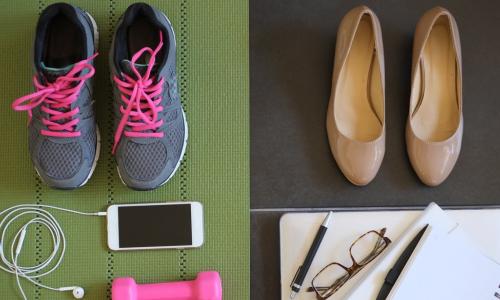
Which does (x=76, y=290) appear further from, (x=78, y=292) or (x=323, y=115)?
(x=323, y=115)

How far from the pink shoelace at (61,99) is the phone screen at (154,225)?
6.1 inches

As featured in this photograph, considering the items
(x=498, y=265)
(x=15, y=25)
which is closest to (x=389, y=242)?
(x=498, y=265)

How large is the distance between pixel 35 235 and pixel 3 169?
12cm

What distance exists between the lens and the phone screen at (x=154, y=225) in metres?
0.78

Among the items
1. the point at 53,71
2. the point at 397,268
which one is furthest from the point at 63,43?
the point at 397,268

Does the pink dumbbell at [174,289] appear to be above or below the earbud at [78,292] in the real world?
above

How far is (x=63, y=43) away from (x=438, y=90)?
1.95 ft

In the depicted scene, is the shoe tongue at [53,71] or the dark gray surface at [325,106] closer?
the shoe tongue at [53,71]

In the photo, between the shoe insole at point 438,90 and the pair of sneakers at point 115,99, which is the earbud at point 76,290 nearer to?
the pair of sneakers at point 115,99

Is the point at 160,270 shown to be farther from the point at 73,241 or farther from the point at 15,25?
the point at 15,25

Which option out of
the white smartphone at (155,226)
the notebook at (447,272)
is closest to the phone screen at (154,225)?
the white smartphone at (155,226)

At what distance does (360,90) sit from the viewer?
81cm

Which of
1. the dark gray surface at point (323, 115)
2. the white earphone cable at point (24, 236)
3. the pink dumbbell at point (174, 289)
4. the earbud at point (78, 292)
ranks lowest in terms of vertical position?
the earbud at point (78, 292)

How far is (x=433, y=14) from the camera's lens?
2.55ft
